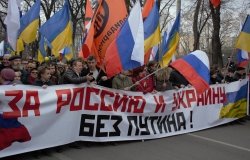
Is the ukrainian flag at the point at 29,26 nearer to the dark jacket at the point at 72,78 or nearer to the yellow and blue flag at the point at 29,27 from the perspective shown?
the yellow and blue flag at the point at 29,27

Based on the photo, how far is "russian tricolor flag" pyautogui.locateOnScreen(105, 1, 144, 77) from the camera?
7.61 m

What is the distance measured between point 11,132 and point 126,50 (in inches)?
99.8

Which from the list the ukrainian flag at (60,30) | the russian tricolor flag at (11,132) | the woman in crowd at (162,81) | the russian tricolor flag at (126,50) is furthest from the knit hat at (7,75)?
the ukrainian flag at (60,30)

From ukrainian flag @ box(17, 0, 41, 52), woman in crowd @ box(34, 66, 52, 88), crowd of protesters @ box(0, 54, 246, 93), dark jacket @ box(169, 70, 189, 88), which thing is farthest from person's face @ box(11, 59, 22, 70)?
dark jacket @ box(169, 70, 189, 88)

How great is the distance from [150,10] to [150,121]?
114 inches

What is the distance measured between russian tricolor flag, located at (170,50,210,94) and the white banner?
2.74ft

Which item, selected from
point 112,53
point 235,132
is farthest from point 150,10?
point 235,132

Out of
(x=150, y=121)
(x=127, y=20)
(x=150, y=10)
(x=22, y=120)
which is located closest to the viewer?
(x=22, y=120)

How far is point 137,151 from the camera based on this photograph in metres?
7.39

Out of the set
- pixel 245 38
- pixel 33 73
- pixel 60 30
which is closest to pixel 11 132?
pixel 33 73

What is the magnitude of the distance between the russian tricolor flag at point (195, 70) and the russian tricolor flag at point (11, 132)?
3.32 meters

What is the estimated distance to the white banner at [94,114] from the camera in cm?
649

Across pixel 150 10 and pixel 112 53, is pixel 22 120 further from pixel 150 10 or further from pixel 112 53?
pixel 150 10

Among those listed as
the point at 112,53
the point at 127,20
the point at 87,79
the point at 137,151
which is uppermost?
the point at 127,20
